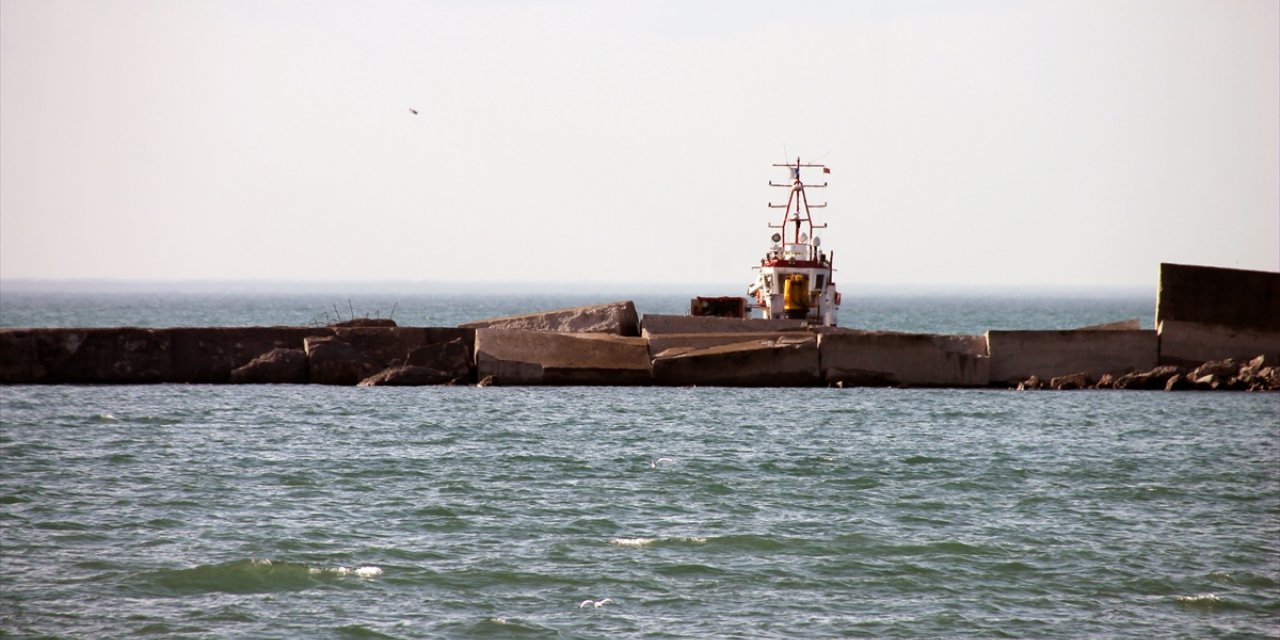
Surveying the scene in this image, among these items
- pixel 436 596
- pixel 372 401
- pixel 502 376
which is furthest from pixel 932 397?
pixel 436 596

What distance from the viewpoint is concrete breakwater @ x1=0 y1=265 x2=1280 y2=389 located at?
1021 inches

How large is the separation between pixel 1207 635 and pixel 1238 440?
11064mm

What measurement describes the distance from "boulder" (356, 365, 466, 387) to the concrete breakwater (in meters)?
0.03

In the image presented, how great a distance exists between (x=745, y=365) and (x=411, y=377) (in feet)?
19.6

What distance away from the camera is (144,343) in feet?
85.4

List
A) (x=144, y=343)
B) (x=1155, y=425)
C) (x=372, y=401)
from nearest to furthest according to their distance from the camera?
(x=1155, y=425)
(x=372, y=401)
(x=144, y=343)

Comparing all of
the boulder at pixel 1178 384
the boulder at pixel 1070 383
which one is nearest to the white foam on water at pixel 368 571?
the boulder at pixel 1070 383

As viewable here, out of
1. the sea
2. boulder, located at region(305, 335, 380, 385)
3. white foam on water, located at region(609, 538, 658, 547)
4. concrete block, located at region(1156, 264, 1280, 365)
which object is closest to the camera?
the sea

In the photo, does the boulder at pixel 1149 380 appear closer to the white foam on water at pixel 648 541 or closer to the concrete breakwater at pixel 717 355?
the concrete breakwater at pixel 717 355

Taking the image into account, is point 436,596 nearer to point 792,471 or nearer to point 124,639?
point 124,639

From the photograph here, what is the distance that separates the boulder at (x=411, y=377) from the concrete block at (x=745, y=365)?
3766 millimetres

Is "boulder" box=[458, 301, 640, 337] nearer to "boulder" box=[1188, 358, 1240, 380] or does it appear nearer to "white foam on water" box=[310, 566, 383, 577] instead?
"boulder" box=[1188, 358, 1240, 380]

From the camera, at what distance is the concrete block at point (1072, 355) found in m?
26.5

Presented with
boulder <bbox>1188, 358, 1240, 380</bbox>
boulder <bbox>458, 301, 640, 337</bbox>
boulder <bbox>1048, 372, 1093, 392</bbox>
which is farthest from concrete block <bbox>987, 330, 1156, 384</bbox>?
boulder <bbox>458, 301, 640, 337</bbox>
